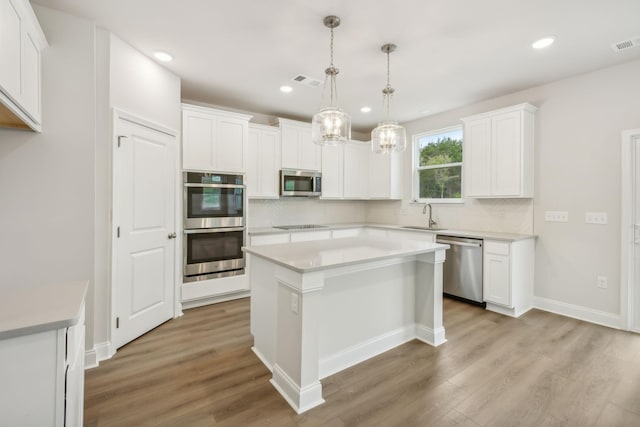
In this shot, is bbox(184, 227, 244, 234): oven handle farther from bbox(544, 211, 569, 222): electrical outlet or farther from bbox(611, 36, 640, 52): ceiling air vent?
bbox(611, 36, 640, 52): ceiling air vent

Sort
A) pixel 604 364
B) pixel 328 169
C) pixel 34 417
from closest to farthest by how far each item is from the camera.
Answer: pixel 34 417 < pixel 604 364 < pixel 328 169

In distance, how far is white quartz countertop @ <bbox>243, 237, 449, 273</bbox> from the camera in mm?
1966

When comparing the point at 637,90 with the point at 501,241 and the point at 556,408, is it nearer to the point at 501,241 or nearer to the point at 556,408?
the point at 501,241

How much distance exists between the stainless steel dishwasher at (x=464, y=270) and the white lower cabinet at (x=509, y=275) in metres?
0.09

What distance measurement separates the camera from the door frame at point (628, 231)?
2.98 m

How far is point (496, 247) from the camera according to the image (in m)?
3.51

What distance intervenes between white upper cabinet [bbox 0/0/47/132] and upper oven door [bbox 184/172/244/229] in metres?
1.59

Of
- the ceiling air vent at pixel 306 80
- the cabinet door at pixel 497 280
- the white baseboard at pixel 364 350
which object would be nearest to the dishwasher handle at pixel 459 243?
the cabinet door at pixel 497 280

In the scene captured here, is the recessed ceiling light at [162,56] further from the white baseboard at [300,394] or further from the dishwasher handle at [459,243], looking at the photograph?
the dishwasher handle at [459,243]

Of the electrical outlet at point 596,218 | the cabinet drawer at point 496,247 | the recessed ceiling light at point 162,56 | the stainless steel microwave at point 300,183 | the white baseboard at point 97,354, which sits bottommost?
the white baseboard at point 97,354

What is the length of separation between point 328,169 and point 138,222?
3141 mm

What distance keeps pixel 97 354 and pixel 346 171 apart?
4265mm

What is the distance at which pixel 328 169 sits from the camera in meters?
5.16

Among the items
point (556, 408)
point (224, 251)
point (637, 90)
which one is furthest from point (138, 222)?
point (637, 90)
